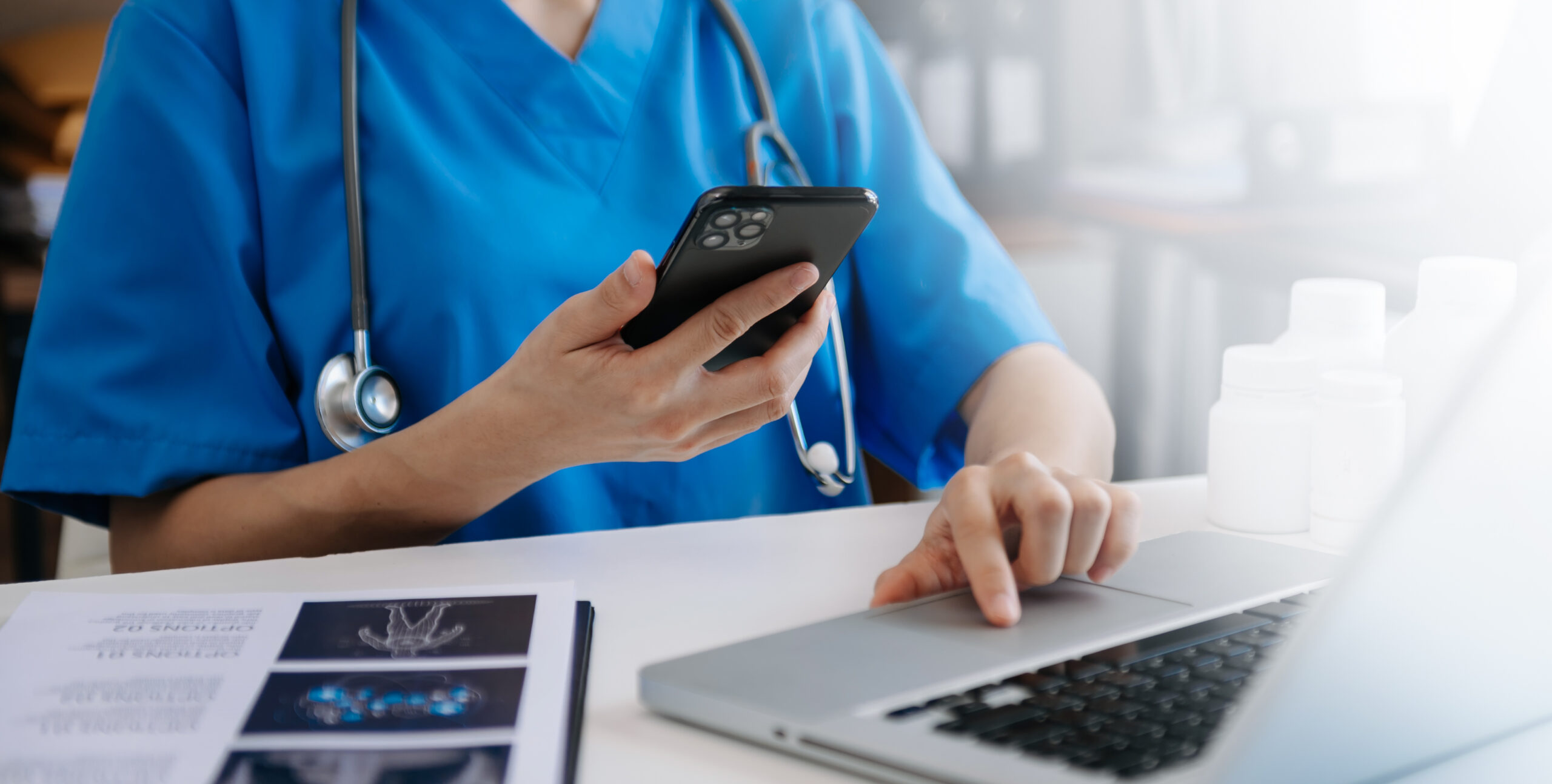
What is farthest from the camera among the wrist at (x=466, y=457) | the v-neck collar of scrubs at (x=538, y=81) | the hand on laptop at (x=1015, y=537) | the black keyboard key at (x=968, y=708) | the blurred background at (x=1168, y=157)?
the blurred background at (x=1168, y=157)

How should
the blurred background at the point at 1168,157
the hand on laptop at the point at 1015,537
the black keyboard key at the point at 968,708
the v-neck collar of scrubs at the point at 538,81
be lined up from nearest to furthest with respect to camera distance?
the black keyboard key at the point at 968,708
the hand on laptop at the point at 1015,537
the v-neck collar of scrubs at the point at 538,81
the blurred background at the point at 1168,157

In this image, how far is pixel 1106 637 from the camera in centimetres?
47

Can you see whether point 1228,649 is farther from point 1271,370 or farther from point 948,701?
point 1271,370

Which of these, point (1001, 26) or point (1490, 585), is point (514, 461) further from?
point (1001, 26)

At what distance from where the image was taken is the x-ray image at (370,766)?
0.38 metres

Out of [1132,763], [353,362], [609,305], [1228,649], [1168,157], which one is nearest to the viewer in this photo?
[1132,763]

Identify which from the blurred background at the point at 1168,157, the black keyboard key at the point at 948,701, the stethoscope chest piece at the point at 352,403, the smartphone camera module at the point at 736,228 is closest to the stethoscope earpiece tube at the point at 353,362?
the stethoscope chest piece at the point at 352,403

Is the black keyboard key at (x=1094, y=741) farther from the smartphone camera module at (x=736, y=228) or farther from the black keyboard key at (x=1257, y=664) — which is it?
the smartphone camera module at (x=736, y=228)

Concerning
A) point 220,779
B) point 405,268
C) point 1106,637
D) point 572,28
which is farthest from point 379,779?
point 572,28

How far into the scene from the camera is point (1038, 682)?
1.40 ft

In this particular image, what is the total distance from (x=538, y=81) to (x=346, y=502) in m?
0.34

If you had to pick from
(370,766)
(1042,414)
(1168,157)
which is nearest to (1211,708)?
(370,766)

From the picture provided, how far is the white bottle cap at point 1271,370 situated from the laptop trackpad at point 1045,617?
0.24m

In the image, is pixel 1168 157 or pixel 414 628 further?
pixel 1168 157
